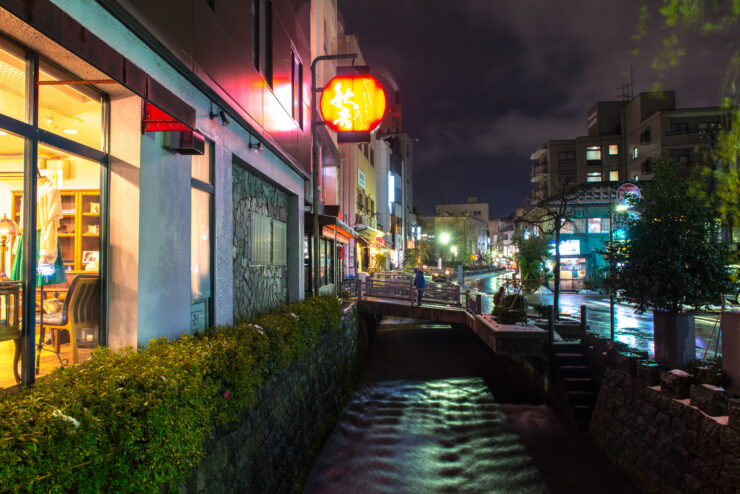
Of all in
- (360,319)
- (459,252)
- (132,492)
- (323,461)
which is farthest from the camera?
(459,252)

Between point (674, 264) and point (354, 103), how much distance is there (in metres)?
9.12

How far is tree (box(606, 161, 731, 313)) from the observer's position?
8.69 meters

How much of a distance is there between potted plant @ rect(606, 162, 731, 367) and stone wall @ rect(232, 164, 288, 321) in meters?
8.67

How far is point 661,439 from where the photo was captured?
735 centimetres

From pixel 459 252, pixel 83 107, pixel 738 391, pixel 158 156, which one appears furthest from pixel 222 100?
pixel 459 252

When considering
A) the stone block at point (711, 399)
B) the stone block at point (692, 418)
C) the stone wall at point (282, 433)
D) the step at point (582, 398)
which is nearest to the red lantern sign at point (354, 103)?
the stone wall at point (282, 433)

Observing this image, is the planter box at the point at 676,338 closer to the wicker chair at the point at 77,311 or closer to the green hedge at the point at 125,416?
the green hedge at the point at 125,416

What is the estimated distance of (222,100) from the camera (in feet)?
24.4

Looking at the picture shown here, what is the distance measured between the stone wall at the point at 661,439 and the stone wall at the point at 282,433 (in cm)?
649

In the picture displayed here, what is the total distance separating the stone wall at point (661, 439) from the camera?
597 centimetres

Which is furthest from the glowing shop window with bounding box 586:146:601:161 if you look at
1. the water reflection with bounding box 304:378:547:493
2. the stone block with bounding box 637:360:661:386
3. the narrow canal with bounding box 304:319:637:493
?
the stone block with bounding box 637:360:661:386

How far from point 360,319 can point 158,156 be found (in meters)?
13.7

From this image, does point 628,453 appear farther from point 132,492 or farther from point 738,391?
point 132,492

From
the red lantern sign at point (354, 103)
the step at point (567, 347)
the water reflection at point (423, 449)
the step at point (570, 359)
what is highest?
the red lantern sign at point (354, 103)
